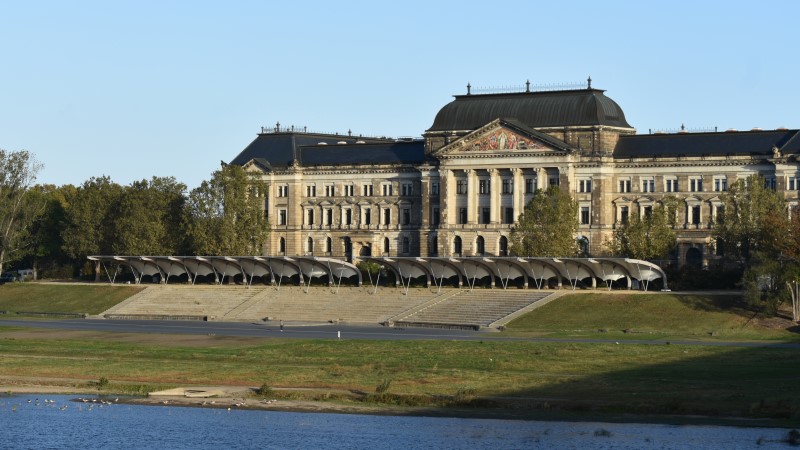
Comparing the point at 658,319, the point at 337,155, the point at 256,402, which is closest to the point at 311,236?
the point at 337,155

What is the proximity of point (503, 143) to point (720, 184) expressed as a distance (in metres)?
23.3

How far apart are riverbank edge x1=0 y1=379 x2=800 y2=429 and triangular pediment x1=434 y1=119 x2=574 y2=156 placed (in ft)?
265

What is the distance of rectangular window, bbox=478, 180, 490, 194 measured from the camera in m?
166

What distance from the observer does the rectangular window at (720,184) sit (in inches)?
6088

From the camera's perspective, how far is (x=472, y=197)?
166 metres

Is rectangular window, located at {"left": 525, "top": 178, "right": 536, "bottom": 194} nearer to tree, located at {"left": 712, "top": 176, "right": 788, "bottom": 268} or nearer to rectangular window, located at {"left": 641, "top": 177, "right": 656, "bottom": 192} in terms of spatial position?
rectangular window, located at {"left": 641, "top": 177, "right": 656, "bottom": 192}

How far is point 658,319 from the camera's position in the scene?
120 metres

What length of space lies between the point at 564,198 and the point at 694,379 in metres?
66.6

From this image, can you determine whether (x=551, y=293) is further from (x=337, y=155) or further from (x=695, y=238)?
(x=337, y=155)

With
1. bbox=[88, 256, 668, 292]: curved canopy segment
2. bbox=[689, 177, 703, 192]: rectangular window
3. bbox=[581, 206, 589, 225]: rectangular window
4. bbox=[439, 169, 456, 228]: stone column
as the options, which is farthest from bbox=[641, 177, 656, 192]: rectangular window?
bbox=[88, 256, 668, 292]: curved canopy segment

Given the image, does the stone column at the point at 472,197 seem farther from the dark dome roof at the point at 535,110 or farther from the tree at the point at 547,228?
the tree at the point at 547,228

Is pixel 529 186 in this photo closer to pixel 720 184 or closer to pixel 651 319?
pixel 720 184

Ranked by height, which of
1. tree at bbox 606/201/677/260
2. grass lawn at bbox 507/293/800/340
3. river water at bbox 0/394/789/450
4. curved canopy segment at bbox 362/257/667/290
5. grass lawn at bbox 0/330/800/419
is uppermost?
tree at bbox 606/201/677/260

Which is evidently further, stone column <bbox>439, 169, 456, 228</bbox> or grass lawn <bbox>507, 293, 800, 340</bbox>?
stone column <bbox>439, 169, 456, 228</bbox>
